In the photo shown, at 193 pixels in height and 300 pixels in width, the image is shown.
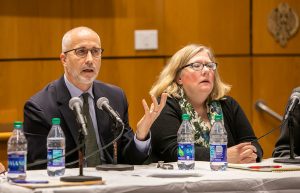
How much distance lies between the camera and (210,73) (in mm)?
4953

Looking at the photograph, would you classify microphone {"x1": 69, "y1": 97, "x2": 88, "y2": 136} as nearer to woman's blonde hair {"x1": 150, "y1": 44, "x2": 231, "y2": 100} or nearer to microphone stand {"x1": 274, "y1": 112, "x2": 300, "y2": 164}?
microphone stand {"x1": 274, "y1": 112, "x2": 300, "y2": 164}

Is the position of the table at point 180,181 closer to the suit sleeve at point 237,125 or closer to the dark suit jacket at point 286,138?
the dark suit jacket at point 286,138

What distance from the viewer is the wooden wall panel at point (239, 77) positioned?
6949 millimetres

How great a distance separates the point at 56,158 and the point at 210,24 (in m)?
3.61

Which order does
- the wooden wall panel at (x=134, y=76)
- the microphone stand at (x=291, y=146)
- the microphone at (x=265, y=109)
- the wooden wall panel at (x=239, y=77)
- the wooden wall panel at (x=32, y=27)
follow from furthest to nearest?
the wooden wall panel at (x=239, y=77)
the microphone at (x=265, y=109)
the wooden wall panel at (x=134, y=76)
the wooden wall panel at (x=32, y=27)
the microphone stand at (x=291, y=146)

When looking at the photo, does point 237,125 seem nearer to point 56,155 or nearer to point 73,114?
point 73,114

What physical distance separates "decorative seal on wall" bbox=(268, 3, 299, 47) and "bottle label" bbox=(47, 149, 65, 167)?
3879 mm

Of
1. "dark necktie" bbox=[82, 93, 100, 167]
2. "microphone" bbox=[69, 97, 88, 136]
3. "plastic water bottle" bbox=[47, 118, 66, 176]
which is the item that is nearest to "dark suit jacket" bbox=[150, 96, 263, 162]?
"dark necktie" bbox=[82, 93, 100, 167]

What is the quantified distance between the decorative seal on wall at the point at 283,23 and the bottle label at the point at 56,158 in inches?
153

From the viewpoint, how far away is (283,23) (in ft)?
23.0

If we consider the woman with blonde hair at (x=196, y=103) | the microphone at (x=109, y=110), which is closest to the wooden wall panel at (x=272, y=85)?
the woman with blonde hair at (x=196, y=103)

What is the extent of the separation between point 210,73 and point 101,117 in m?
0.92

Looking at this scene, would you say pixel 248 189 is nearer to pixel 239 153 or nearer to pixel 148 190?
pixel 148 190

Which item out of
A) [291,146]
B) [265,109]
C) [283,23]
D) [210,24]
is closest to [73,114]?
[291,146]
